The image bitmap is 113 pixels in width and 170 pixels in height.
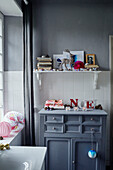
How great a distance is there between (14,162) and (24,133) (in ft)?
3.18

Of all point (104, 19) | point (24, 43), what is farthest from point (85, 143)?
point (104, 19)

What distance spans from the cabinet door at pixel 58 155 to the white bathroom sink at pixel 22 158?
2.24ft

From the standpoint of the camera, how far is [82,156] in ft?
5.92

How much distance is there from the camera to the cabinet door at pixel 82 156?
179 centimetres

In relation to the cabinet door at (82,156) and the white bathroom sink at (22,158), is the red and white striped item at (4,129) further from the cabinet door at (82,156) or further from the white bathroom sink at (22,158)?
the cabinet door at (82,156)

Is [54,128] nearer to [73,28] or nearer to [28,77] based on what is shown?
[28,77]

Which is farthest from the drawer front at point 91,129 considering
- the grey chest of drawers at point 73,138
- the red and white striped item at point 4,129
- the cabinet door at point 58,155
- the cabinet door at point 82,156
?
the red and white striped item at point 4,129

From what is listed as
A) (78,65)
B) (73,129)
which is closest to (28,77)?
(78,65)

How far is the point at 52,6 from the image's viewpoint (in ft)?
7.14

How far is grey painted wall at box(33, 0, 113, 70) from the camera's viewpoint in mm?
2154

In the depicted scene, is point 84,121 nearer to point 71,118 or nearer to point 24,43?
point 71,118

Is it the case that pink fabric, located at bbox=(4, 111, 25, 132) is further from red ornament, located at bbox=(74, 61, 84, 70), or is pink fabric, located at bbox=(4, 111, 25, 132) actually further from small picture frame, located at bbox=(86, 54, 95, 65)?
small picture frame, located at bbox=(86, 54, 95, 65)

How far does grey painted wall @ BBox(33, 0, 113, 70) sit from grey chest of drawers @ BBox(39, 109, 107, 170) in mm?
841

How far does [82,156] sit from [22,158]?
39.9 inches
